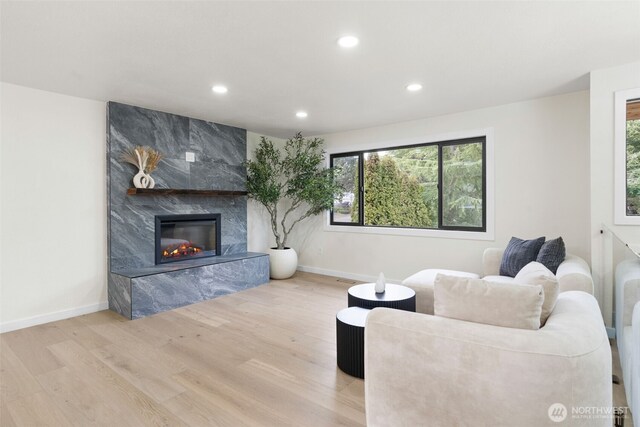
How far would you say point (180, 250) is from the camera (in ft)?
15.2

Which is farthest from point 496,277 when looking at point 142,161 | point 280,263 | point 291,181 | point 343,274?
point 142,161

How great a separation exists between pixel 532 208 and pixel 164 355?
4019 millimetres

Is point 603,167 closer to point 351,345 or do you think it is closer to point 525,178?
point 525,178

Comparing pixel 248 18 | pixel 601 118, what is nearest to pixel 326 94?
pixel 248 18

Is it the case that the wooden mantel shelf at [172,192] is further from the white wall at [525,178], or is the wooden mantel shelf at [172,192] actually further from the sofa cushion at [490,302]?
the sofa cushion at [490,302]

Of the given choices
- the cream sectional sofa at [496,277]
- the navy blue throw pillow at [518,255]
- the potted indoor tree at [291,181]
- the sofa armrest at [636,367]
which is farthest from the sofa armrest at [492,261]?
the potted indoor tree at [291,181]

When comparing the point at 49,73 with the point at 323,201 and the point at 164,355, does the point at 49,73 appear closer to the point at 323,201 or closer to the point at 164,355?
the point at 164,355

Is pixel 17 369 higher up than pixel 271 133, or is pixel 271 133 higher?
pixel 271 133

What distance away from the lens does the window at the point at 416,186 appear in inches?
171

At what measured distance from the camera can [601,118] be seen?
2961 millimetres

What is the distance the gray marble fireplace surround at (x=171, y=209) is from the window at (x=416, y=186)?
5.57 feet

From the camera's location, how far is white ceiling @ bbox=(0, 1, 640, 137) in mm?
2059

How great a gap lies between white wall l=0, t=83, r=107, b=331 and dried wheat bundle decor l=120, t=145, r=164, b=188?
0.97ft

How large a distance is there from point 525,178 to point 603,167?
3.07ft
